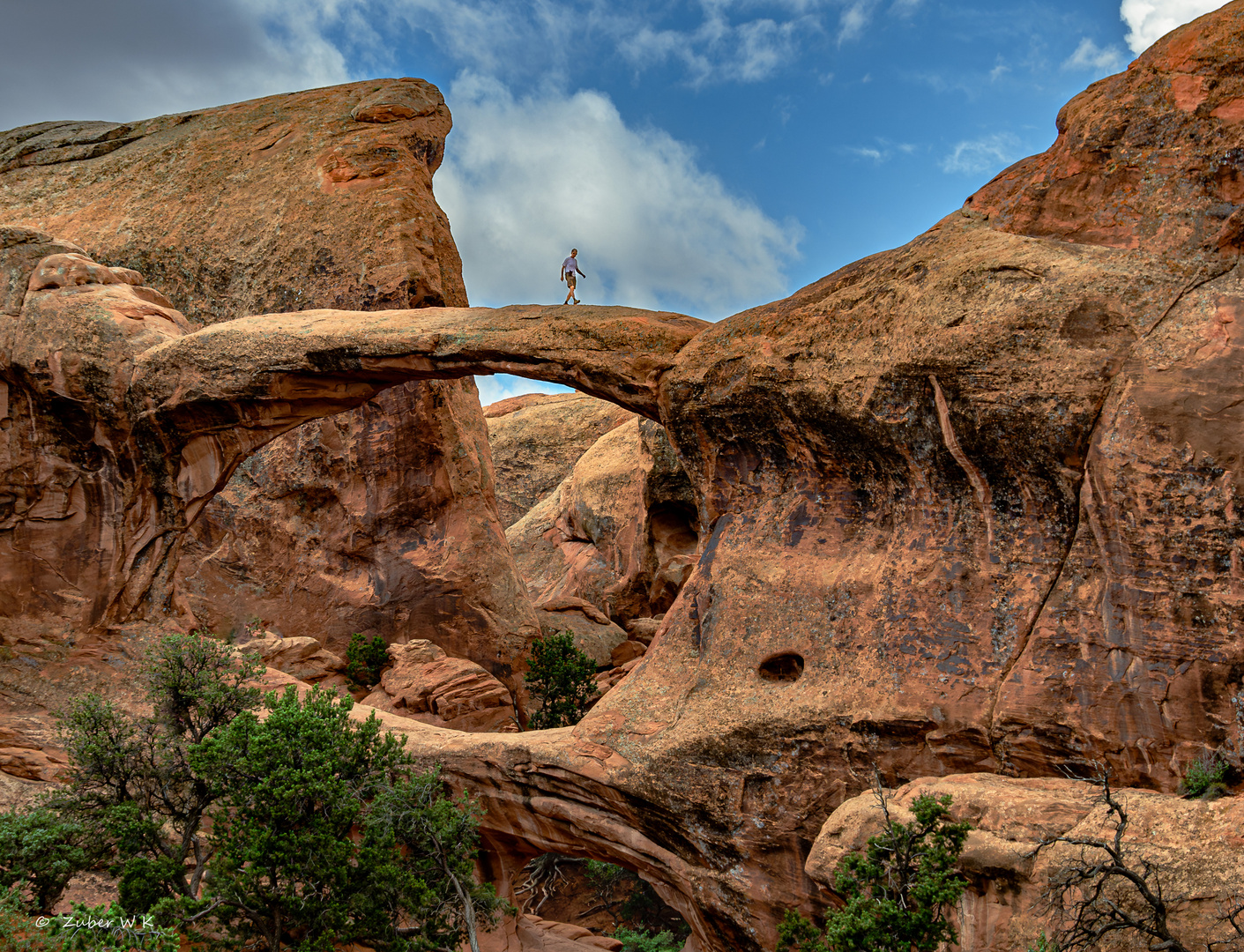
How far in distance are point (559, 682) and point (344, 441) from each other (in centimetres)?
692

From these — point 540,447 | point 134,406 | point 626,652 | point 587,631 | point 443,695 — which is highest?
point 540,447

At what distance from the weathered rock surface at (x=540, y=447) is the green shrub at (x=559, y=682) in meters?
17.6

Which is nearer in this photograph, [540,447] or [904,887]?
[904,887]

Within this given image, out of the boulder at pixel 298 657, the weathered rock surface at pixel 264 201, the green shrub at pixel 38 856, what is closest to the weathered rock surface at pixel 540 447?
the weathered rock surface at pixel 264 201

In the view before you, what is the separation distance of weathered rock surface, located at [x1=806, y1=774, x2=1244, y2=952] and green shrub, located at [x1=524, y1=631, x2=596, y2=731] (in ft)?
32.6

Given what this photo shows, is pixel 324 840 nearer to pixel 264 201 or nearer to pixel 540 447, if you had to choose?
pixel 264 201

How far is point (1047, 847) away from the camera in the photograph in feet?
24.6

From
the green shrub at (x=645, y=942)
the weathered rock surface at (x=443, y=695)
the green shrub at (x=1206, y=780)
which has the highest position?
the weathered rock surface at (x=443, y=695)

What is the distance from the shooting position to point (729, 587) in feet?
36.9

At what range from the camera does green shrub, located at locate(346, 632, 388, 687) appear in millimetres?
17297

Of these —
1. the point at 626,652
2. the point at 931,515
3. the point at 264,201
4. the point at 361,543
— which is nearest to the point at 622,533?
the point at 626,652

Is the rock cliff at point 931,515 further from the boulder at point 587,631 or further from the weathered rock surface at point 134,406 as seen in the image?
the boulder at point 587,631

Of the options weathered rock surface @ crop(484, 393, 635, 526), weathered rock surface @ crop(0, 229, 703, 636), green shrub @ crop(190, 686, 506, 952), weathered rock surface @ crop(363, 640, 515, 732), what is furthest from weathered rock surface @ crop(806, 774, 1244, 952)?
weathered rock surface @ crop(484, 393, 635, 526)

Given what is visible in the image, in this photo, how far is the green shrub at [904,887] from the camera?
7453 millimetres
